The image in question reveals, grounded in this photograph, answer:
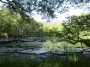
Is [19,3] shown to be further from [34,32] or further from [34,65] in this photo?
[34,32]

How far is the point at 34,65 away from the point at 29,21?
19.4ft

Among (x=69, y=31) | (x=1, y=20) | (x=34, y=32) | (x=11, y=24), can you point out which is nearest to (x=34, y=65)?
(x=69, y=31)

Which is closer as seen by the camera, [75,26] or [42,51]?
[75,26]

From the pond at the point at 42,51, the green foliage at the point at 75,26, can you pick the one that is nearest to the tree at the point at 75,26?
the green foliage at the point at 75,26

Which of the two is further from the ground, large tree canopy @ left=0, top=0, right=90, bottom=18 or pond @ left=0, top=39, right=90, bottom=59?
large tree canopy @ left=0, top=0, right=90, bottom=18

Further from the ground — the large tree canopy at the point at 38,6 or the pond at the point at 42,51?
the large tree canopy at the point at 38,6

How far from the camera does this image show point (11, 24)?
77.2m

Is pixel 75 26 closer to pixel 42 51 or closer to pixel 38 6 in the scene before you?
pixel 38 6

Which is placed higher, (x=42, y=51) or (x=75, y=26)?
(x=75, y=26)

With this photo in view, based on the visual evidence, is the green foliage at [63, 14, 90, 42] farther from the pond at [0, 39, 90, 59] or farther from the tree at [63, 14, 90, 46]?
the pond at [0, 39, 90, 59]

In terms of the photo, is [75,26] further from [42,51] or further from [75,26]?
[42,51]

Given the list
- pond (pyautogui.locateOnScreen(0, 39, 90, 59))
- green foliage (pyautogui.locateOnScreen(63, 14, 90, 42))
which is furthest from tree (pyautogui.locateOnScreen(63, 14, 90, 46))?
pond (pyautogui.locateOnScreen(0, 39, 90, 59))

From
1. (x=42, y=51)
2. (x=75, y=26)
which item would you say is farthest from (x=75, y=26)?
(x=42, y=51)

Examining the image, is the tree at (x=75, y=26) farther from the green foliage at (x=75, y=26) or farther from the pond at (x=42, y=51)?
the pond at (x=42, y=51)
